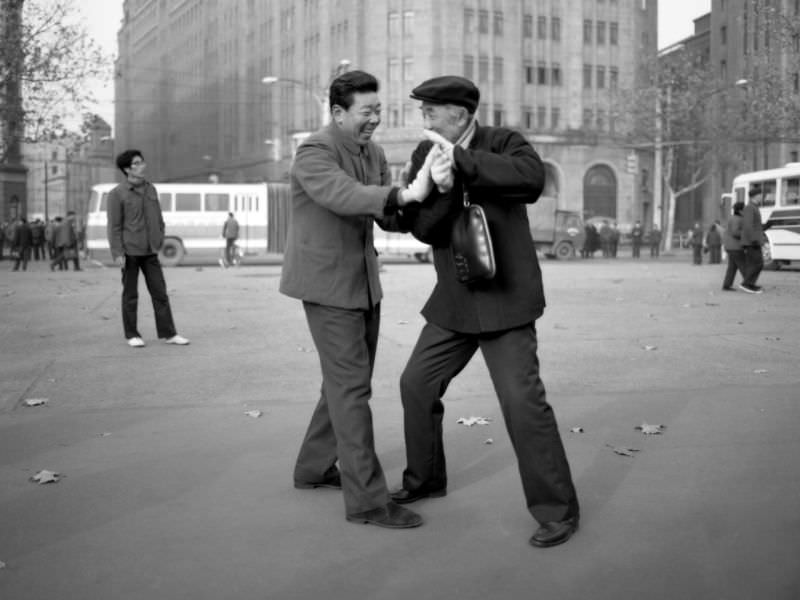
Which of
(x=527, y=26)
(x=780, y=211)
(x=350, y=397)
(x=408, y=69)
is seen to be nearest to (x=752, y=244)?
(x=780, y=211)

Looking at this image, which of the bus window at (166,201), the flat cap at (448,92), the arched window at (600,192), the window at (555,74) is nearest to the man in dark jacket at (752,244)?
the flat cap at (448,92)

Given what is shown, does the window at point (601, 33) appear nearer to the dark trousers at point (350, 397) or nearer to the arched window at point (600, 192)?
the arched window at point (600, 192)

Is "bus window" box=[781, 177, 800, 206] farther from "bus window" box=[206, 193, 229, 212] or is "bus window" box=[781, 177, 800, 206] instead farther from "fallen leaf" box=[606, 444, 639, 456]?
"fallen leaf" box=[606, 444, 639, 456]

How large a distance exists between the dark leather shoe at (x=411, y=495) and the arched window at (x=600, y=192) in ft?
198

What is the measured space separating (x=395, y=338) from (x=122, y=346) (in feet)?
8.53

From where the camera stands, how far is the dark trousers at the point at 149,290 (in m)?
10.0

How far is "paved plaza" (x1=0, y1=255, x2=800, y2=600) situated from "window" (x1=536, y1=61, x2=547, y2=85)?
5600 centimetres

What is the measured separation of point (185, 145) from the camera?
94250mm

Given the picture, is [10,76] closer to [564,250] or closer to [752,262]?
[564,250]

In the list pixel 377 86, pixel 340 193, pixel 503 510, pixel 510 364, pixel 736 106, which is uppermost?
pixel 736 106

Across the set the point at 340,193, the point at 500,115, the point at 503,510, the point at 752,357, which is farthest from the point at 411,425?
the point at 500,115

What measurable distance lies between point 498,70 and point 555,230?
80.9 ft

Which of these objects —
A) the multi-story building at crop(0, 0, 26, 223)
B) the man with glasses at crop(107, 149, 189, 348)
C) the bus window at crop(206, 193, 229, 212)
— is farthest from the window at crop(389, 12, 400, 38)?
the man with glasses at crop(107, 149, 189, 348)

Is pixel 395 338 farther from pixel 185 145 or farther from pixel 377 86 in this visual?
pixel 185 145
